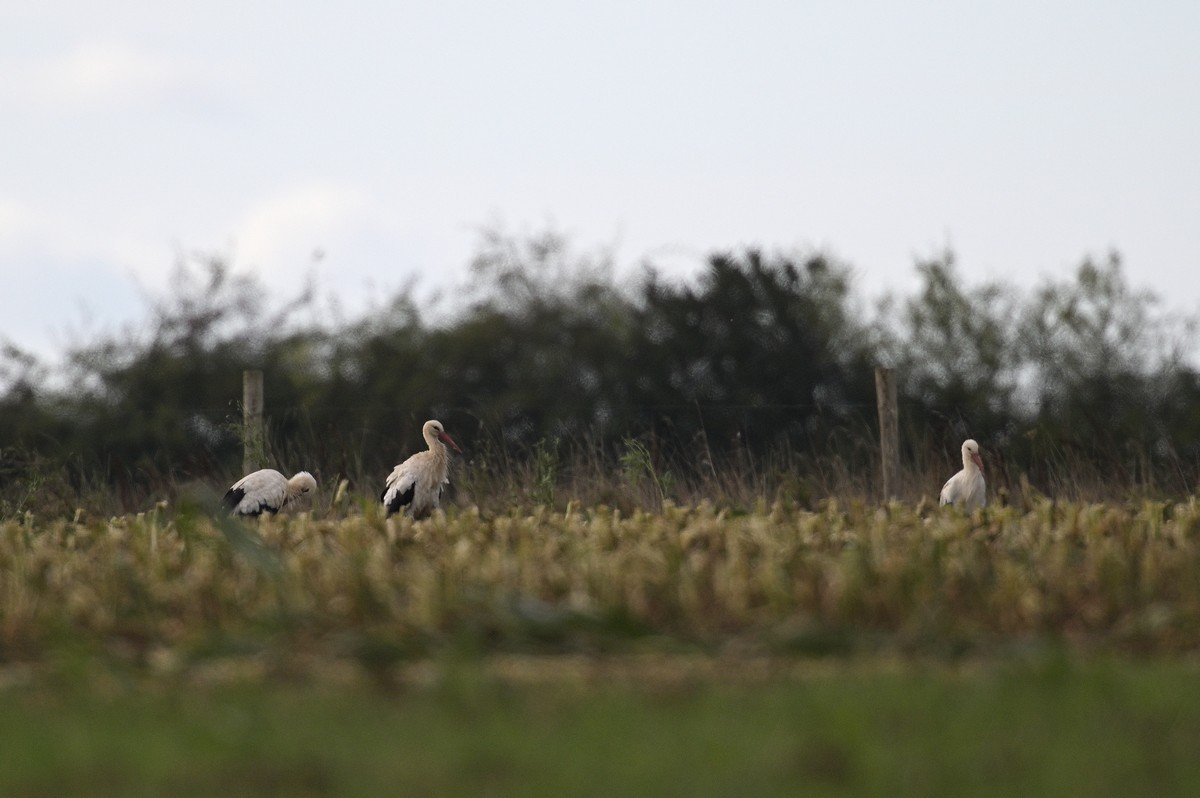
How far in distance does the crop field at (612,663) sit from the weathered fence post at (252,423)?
19.4 ft

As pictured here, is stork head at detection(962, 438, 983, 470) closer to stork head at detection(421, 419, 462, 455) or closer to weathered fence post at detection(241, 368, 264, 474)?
stork head at detection(421, 419, 462, 455)

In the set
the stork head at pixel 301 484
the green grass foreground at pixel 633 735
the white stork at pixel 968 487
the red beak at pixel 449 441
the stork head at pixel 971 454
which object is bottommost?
the green grass foreground at pixel 633 735

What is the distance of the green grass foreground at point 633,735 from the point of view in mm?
2965

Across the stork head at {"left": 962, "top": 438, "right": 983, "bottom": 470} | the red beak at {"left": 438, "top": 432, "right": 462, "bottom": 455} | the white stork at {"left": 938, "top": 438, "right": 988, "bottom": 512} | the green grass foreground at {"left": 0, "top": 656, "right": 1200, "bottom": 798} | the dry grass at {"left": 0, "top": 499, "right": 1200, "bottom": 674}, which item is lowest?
the green grass foreground at {"left": 0, "top": 656, "right": 1200, "bottom": 798}

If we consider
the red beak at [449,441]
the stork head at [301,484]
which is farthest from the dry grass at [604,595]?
the red beak at [449,441]

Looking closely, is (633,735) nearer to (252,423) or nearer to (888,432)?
(888,432)

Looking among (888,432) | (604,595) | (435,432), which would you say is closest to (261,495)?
(435,432)

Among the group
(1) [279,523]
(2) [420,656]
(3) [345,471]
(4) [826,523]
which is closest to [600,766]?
(2) [420,656]

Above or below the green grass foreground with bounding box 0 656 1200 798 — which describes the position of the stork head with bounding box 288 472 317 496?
above

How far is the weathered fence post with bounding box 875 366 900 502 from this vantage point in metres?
12.0

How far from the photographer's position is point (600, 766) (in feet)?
10.0

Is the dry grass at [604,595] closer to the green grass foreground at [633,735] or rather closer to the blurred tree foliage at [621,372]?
the green grass foreground at [633,735]

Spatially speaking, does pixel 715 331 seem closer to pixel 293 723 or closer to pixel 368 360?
pixel 368 360

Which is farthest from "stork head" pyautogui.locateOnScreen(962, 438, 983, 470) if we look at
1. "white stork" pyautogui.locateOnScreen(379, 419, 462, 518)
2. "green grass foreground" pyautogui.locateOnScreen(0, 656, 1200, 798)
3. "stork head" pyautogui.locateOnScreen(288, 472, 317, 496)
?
"green grass foreground" pyautogui.locateOnScreen(0, 656, 1200, 798)
